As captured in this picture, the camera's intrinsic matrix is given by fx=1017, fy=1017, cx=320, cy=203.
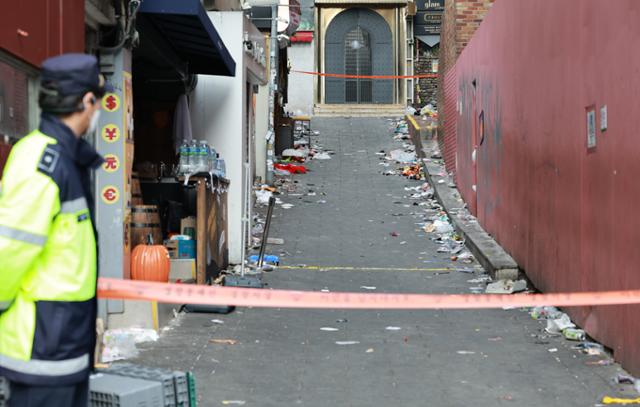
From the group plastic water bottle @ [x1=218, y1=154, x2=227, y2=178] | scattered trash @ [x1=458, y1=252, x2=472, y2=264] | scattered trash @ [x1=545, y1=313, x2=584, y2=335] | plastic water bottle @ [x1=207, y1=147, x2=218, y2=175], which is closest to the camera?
scattered trash @ [x1=545, y1=313, x2=584, y2=335]

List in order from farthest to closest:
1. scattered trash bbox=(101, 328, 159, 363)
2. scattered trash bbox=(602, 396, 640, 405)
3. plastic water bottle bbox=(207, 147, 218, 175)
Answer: plastic water bottle bbox=(207, 147, 218, 175), scattered trash bbox=(101, 328, 159, 363), scattered trash bbox=(602, 396, 640, 405)

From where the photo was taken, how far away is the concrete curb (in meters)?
12.7

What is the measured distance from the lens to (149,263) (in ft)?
31.8

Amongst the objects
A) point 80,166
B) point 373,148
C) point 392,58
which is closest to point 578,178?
point 80,166

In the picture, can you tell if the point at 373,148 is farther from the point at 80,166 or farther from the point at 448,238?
the point at 80,166

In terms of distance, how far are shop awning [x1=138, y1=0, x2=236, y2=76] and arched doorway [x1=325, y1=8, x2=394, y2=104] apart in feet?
77.4

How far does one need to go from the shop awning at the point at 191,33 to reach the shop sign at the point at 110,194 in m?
1.82

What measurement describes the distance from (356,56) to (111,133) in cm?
2812

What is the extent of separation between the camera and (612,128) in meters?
8.16

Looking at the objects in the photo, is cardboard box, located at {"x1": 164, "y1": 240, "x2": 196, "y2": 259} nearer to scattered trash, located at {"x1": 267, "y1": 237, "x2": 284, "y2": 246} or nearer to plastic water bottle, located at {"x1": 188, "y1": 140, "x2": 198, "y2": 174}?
plastic water bottle, located at {"x1": 188, "y1": 140, "x2": 198, "y2": 174}

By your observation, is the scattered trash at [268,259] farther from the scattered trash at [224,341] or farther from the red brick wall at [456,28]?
the red brick wall at [456,28]

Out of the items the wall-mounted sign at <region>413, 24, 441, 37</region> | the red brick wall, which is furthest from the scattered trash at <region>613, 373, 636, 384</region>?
the wall-mounted sign at <region>413, 24, 441, 37</region>

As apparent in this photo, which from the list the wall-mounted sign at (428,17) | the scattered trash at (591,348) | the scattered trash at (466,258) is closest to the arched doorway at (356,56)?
the wall-mounted sign at (428,17)

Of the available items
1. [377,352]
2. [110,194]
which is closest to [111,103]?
[110,194]
